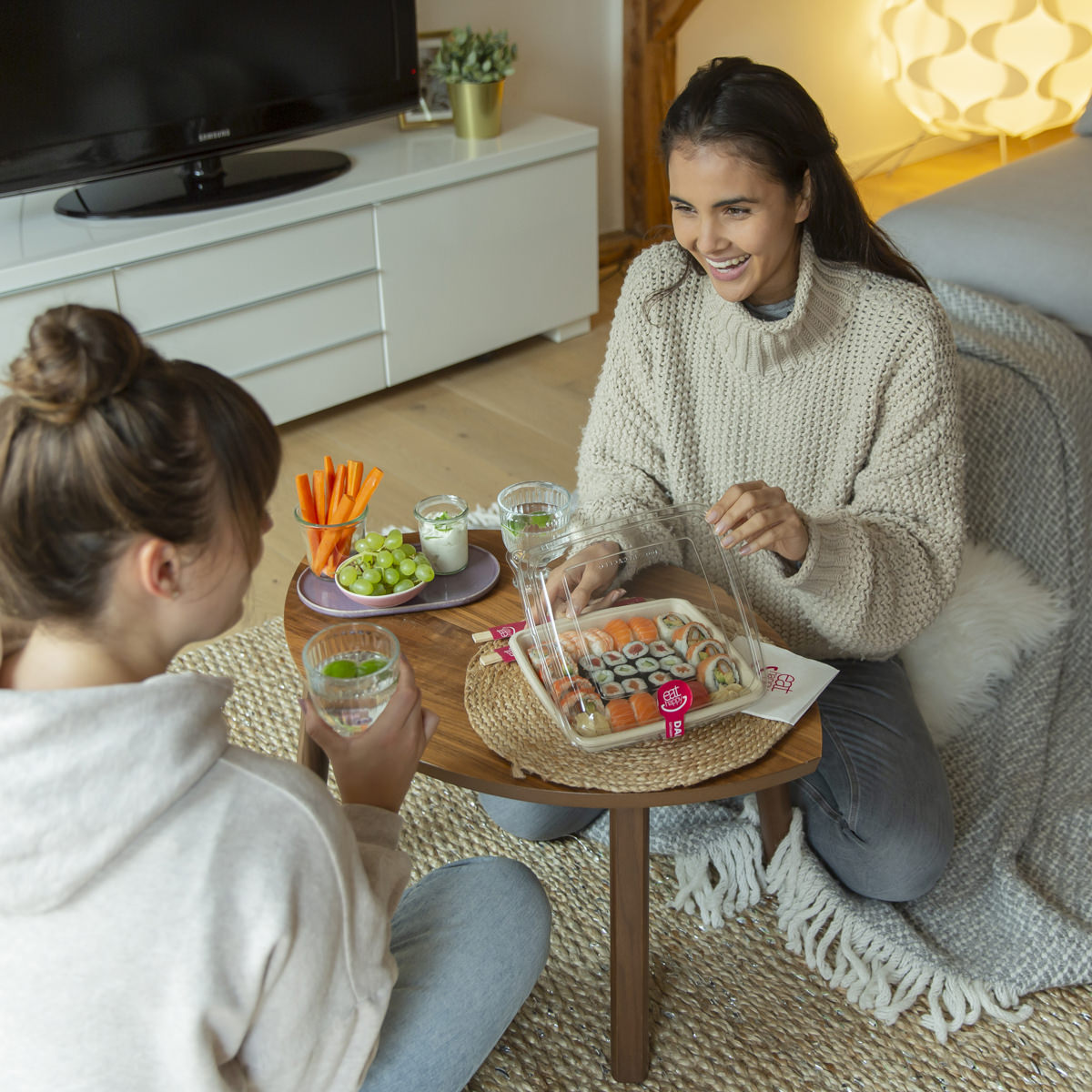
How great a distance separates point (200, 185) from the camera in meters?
2.57

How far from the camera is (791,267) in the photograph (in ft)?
4.75

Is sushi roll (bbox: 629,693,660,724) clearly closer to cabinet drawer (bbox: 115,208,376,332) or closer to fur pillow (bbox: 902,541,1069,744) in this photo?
fur pillow (bbox: 902,541,1069,744)

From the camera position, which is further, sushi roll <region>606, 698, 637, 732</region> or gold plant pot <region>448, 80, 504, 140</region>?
gold plant pot <region>448, 80, 504, 140</region>

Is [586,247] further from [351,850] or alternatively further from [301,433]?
[351,850]

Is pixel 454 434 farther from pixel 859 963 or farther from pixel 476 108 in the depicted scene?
pixel 859 963

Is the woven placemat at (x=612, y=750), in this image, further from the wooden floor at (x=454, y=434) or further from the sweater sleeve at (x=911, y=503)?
the wooden floor at (x=454, y=434)

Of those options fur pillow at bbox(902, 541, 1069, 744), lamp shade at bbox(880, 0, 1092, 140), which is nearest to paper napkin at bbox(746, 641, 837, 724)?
fur pillow at bbox(902, 541, 1069, 744)

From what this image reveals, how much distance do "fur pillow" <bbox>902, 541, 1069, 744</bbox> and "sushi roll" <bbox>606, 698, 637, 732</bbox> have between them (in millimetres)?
696

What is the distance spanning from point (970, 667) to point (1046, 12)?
2558 mm

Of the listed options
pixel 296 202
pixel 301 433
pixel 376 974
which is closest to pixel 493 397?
pixel 301 433

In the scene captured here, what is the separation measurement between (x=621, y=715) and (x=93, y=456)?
0.59m

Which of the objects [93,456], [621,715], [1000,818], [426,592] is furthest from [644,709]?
[1000,818]

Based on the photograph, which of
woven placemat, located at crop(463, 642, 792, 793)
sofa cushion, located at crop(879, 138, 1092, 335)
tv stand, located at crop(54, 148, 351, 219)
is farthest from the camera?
tv stand, located at crop(54, 148, 351, 219)

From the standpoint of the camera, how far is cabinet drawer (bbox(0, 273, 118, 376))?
226 centimetres
